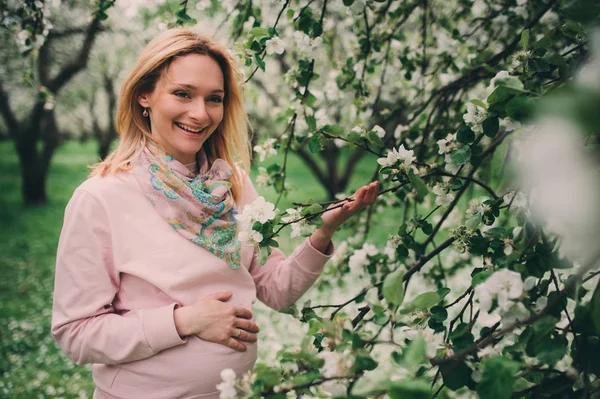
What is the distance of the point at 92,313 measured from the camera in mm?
1434

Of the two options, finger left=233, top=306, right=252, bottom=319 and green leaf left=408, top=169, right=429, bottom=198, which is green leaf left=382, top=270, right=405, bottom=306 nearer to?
green leaf left=408, top=169, right=429, bottom=198

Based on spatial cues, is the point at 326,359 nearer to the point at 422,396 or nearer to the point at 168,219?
the point at 422,396

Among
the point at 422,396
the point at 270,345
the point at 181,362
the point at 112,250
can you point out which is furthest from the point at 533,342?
the point at 270,345

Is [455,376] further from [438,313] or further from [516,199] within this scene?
[516,199]

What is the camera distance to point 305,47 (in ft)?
5.75

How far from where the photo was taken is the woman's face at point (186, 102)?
5.23 ft

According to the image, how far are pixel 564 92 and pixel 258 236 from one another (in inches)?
32.3

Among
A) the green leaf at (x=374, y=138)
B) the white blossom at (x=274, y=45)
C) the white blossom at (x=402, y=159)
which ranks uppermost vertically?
the white blossom at (x=274, y=45)

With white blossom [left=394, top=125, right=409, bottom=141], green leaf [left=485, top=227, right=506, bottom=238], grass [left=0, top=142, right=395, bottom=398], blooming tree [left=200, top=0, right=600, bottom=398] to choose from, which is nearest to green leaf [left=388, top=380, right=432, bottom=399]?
blooming tree [left=200, top=0, right=600, bottom=398]

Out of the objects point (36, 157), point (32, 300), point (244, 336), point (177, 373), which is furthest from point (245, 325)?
point (36, 157)

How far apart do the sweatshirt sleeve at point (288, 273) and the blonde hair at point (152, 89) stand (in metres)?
0.21

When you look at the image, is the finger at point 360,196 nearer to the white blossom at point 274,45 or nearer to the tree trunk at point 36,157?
the white blossom at point 274,45

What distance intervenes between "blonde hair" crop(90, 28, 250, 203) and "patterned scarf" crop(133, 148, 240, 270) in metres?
0.08

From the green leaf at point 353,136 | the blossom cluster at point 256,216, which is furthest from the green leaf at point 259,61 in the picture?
the blossom cluster at point 256,216
